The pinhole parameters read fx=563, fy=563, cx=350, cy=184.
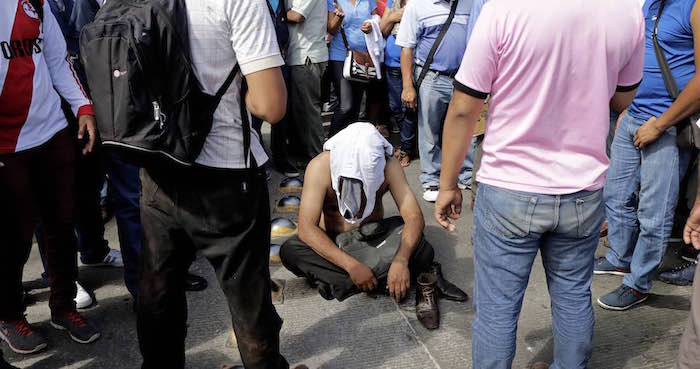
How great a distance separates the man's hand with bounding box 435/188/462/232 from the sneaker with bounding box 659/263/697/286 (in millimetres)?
1986

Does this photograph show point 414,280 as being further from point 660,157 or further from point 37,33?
point 37,33

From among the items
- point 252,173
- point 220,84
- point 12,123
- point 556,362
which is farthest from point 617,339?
point 12,123

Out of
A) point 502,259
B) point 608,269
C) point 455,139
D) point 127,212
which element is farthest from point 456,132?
point 608,269

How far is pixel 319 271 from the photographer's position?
328cm

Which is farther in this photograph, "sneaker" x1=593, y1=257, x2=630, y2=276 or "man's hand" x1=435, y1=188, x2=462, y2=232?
"sneaker" x1=593, y1=257, x2=630, y2=276

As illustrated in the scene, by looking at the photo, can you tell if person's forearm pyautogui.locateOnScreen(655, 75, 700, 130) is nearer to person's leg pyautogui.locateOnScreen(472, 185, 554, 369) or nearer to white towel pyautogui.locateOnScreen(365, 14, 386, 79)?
person's leg pyautogui.locateOnScreen(472, 185, 554, 369)

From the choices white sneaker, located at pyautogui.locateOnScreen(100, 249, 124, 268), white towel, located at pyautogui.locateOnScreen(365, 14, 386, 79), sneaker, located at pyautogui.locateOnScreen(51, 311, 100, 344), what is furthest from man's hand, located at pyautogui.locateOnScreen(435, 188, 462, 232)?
white towel, located at pyautogui.locateOnScreen(365, 14, 386, 79)

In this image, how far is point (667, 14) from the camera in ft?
8.98

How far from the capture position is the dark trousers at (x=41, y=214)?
8.09ft

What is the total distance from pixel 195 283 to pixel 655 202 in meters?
2.60

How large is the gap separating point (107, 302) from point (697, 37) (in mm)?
3332

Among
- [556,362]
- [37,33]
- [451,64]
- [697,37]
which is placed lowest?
[556,362]

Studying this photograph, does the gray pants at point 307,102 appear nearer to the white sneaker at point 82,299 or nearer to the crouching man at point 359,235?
the crouching man at point 359,235

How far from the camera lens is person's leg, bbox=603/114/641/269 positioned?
3.04 meters
